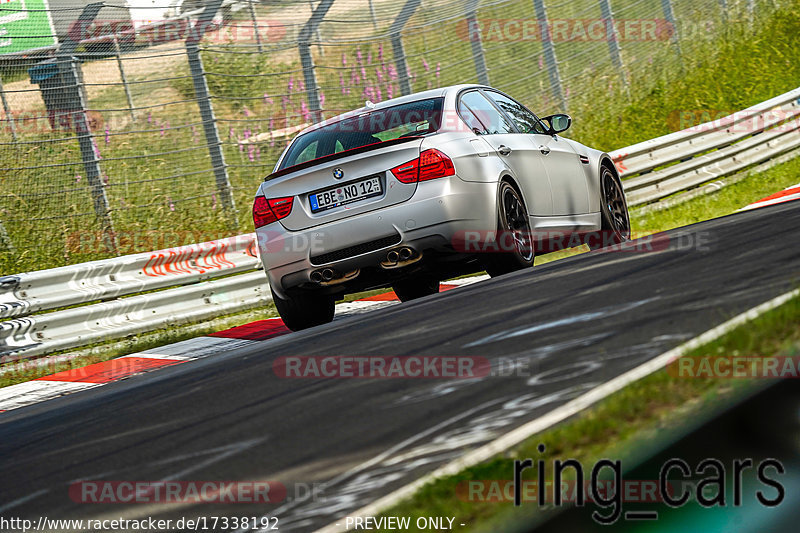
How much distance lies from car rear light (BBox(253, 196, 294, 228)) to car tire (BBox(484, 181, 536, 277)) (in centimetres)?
139

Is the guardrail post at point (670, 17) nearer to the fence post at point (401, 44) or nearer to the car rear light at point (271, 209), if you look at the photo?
the fence post at point (401, 44)

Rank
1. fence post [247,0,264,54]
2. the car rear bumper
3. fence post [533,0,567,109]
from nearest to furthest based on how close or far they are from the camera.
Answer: the car rear bumper
fence post [247,0,264,54]
fence post [533,0,567,109]

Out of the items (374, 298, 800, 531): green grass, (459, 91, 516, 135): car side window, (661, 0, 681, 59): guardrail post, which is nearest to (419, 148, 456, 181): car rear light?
(459, 91, 516, 135): car side window

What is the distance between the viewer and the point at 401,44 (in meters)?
14.6

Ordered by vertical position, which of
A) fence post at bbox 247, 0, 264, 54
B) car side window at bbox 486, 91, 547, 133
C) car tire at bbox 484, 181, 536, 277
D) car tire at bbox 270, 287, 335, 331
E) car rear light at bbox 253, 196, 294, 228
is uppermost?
fence post at bbox 247, 0, 264, 54

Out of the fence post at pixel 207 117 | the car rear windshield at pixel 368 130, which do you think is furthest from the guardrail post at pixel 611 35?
the car rear windshield at pixel 368 130

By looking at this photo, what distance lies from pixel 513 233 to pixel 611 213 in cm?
237

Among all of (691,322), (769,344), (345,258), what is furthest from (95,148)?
(769,344)

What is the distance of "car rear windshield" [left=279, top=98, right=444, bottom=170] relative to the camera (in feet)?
23.0

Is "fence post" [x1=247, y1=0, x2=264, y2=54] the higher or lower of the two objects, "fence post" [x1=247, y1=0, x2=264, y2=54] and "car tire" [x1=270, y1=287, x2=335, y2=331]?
the higher

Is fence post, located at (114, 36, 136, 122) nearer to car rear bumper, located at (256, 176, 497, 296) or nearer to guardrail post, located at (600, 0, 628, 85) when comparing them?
car rear bumper, located at (256, 176, 497, 296)

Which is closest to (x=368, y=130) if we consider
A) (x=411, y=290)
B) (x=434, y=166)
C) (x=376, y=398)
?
(x=434, y=166)

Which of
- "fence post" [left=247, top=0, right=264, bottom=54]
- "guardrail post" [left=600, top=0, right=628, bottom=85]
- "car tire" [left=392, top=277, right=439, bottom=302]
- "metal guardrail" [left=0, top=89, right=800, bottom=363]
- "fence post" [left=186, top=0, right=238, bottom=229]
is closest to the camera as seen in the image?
"metal guardrail" [left=0, top=89, right=800, bottom=363]

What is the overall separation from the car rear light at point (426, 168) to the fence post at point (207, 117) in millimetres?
5919
